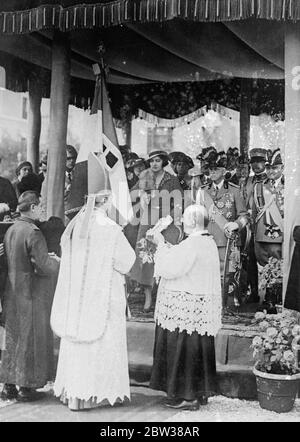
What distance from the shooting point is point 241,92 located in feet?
19.1

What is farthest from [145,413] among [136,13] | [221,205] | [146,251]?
[136,13]

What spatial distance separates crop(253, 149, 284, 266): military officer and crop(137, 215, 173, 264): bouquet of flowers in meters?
0.96

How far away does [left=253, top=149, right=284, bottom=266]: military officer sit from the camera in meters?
5.62

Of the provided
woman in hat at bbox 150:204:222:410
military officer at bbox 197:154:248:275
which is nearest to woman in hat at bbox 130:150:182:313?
military officer at bbox 197:154:248:275

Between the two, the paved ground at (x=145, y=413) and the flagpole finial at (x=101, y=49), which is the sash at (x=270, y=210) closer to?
the paved ground at (x=145, y=413)

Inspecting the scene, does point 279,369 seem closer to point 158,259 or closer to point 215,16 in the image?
point 158,259

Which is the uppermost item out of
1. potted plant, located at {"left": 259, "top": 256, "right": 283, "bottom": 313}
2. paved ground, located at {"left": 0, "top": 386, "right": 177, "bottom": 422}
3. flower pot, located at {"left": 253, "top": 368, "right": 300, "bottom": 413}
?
potted plant, located at {"left": 259, "top": 256, "right": 283, "bottom": 313}

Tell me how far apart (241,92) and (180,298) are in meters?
2.13

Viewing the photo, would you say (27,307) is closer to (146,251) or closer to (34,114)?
(146,251)

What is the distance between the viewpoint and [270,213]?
575cm

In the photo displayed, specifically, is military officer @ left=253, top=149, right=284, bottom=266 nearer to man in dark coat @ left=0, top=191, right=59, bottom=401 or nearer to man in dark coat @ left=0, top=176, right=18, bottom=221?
man in dark coat @ left=0, top=191, right=59, bottom=401

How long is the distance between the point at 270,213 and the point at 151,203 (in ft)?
3.68

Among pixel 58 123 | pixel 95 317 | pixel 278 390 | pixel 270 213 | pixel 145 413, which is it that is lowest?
pixel 145 413
